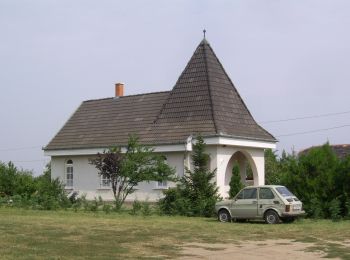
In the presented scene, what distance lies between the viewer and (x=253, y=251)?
14625mm

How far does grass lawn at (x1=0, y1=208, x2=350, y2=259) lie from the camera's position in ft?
44.1

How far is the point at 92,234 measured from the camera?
17.2 meters

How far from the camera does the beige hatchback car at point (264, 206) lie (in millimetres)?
23391

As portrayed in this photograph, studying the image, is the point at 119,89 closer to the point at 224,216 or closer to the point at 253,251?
the point at 224,216

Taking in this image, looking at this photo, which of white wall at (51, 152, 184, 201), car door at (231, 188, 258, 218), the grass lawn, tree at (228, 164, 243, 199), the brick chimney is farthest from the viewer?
the brick chimney

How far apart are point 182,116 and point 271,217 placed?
13859mm

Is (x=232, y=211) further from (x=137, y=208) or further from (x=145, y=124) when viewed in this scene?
(x=145, y=124)

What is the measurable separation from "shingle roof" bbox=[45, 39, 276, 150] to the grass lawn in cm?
1321

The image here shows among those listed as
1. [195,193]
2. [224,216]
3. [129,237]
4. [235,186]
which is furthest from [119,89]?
[129,237]

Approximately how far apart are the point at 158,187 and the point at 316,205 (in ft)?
39.9

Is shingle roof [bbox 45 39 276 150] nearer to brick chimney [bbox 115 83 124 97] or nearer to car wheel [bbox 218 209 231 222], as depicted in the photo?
brick chimney [bbox 115 83 124 97]

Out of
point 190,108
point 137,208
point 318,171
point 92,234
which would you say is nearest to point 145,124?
point 190,108

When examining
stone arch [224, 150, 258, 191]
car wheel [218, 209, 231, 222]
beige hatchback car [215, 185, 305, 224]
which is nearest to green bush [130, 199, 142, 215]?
car wheel [218, 209, 231, 222]

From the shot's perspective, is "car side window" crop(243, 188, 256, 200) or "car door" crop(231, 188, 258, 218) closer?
"car door" crop(231, 188, 258, 218)
